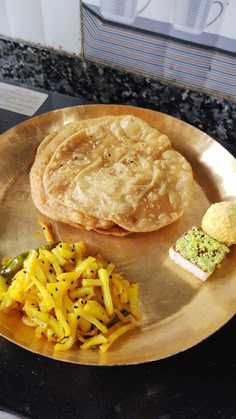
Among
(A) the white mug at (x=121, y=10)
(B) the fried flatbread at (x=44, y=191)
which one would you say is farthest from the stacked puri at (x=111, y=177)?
(A) the white mug at (x=121, y=10)

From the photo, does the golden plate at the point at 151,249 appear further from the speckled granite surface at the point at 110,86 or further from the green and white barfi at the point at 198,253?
the speckled granite surface at the point at 110,86

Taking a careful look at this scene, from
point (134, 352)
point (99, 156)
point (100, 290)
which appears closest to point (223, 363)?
point (134, 352)

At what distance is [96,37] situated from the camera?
1.59m

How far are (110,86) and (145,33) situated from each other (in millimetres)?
319

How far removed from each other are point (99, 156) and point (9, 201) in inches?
12.7

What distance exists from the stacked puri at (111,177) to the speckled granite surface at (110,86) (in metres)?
0.23

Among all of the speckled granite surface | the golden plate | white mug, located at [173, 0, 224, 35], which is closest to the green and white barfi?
the golden plate

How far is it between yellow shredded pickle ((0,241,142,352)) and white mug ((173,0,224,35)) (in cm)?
79

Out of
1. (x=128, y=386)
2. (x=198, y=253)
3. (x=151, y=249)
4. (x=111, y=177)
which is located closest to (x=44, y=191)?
(x=111, y=177)

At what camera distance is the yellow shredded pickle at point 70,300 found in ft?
3.59

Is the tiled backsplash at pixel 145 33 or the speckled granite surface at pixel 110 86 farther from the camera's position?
the speckled granite surface at pixel 110 86

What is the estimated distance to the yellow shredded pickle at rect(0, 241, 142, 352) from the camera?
1095 mm

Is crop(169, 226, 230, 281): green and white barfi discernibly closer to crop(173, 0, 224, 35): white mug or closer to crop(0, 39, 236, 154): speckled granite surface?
crop(0, 39, 236, 154): speckled granite surface

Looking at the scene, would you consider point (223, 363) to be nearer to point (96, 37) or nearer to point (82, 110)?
point (82, 110)
